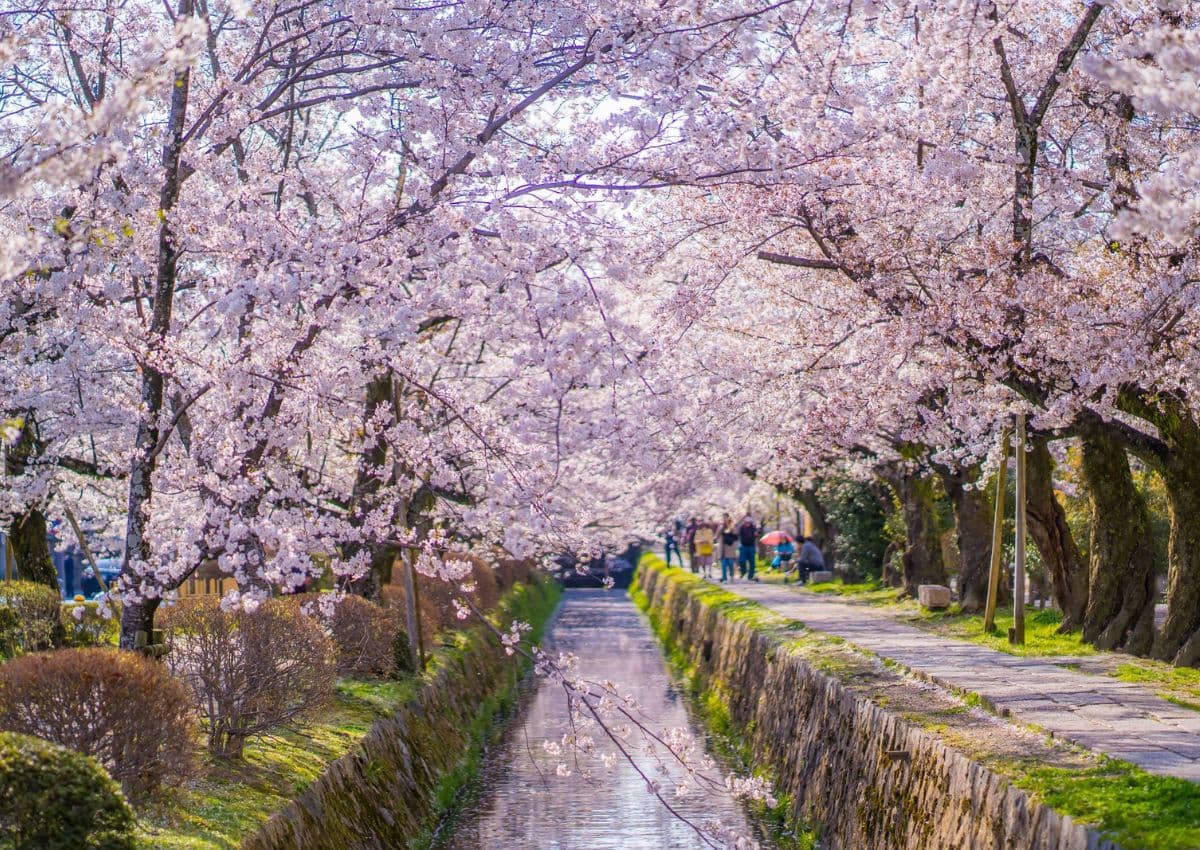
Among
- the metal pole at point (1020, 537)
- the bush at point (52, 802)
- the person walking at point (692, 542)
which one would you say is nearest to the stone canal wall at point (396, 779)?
the bush at point (52, 802)

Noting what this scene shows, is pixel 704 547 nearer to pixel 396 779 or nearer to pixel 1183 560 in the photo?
pixel 1183 560

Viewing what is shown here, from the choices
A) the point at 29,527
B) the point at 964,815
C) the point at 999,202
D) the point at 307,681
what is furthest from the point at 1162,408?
the point at 29,527

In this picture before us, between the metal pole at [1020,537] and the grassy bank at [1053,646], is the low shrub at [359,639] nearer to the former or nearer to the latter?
the grassy bank at [1053,646]

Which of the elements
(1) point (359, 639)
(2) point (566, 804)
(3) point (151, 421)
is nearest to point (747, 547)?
(1) point (359, 639)

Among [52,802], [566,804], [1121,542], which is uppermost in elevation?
[1121,542]

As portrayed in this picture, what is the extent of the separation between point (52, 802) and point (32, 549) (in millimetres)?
13641

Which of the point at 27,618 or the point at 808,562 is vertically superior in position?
the point at 808,562

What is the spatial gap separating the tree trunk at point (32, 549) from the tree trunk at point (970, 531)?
528 inches

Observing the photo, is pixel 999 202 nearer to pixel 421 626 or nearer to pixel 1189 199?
pixel 1189 199

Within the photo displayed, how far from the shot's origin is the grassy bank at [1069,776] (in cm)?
666

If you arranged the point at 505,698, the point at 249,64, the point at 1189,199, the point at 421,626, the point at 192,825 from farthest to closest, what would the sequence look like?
the point at 505,698 → the point at 421,626 → the point at 249,64 → the point at 192,825 → the point at 1189,199

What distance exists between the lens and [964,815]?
873 cm

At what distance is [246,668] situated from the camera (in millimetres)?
10789

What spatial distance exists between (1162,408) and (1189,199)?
7.00 metres
